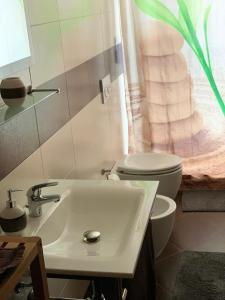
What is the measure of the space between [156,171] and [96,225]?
110 cm

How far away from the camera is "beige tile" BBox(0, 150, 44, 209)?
1392 millimetres

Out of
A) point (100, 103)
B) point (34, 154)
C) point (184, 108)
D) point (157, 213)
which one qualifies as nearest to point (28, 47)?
point (34, 154)

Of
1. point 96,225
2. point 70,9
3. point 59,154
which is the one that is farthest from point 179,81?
point 96,225

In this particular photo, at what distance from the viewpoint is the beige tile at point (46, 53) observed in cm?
160

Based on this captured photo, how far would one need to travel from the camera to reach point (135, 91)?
10.5ft

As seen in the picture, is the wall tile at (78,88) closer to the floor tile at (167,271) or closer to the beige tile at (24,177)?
the beige tile at (24,177)

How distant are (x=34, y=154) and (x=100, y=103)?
1.01m

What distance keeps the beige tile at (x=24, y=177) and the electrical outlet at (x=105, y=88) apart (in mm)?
986

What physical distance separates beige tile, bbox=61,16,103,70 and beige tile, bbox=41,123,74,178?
12.9 inches

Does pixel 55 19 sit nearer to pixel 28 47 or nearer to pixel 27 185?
pixel 28 47

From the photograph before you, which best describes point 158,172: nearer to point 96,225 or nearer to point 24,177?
point 96,225

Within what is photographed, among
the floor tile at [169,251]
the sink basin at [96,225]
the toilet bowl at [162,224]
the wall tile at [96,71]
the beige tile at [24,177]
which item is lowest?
the floor tile at [169,251]

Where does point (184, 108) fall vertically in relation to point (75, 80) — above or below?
below

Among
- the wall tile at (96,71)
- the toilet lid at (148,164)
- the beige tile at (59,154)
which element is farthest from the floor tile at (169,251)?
the wall tile at (96,71)
